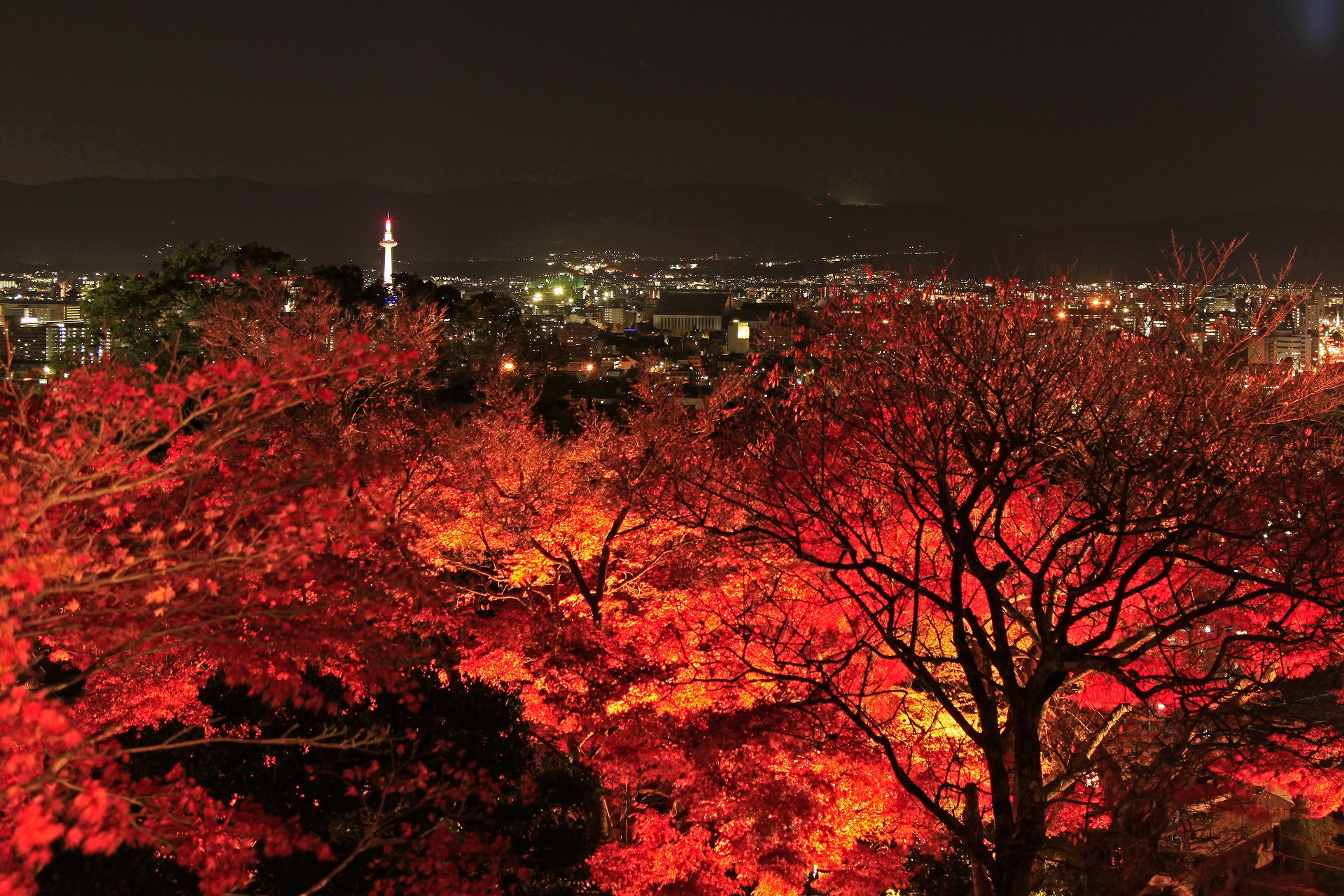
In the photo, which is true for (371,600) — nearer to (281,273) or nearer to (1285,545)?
(1285,545)

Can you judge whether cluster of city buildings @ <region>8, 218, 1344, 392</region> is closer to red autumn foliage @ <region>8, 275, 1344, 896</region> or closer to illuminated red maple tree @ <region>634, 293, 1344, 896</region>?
illuminated red maple tree @ <region>634, 293, 1344, 896</region>

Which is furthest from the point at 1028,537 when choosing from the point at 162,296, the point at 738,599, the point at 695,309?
the point at 695,309

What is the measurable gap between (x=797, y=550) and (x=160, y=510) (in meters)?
4.38

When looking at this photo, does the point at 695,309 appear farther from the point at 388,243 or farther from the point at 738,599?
the point at 738,599

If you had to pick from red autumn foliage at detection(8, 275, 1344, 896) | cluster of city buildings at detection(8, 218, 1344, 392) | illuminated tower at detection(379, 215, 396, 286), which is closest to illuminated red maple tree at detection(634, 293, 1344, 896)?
red autumn foliage at detection(8, 275, 1344, 896)

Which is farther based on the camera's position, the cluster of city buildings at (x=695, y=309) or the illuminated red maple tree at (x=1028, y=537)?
the cluster of city buildings at (x=695, y=309)

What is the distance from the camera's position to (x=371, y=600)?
712 cm

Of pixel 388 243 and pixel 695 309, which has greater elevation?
pixel 388 243

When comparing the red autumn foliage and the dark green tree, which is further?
the dark green tree

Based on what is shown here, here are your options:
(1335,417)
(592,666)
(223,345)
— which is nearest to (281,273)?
(223,345)

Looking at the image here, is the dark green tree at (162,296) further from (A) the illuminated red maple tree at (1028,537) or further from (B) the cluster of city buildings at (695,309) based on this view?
(A) the illuminated red maple tree at (1028,537)

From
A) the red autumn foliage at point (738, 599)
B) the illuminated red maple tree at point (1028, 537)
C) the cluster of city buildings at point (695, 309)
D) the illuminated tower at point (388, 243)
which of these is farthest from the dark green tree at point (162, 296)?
→ the illuminated tower at point (388, 243)

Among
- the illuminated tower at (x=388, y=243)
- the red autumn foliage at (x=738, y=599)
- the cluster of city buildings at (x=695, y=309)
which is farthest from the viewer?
the illuminated tower at (x=388, y=243)

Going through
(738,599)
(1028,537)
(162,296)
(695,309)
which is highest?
(695,309)
